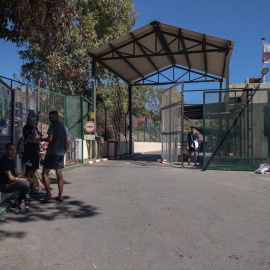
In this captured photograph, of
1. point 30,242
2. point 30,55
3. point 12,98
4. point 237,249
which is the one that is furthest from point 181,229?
point 30,55

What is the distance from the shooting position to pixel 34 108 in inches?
367

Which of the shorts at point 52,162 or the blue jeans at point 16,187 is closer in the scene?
the blue jeans at point 16,187

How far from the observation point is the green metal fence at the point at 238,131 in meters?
11.1

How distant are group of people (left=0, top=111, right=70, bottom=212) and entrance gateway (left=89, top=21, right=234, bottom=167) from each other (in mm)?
9078

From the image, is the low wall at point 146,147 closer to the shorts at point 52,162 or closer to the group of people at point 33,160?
the group of people at point 33,160

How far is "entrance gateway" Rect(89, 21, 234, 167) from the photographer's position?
14.8 metres

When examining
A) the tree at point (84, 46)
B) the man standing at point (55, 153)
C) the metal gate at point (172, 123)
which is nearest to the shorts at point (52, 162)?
the man standing at point (55, 153)

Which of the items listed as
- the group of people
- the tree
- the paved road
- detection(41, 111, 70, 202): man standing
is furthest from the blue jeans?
the tree

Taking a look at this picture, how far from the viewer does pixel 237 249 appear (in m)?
3.77

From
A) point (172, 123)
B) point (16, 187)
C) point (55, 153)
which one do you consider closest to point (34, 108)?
point (55, 153)

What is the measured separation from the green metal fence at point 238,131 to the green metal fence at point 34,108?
5783mm

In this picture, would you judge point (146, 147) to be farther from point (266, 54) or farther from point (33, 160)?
point (33, 160)

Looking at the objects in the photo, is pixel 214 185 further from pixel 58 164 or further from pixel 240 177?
pixel 58 164

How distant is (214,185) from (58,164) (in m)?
4.38
